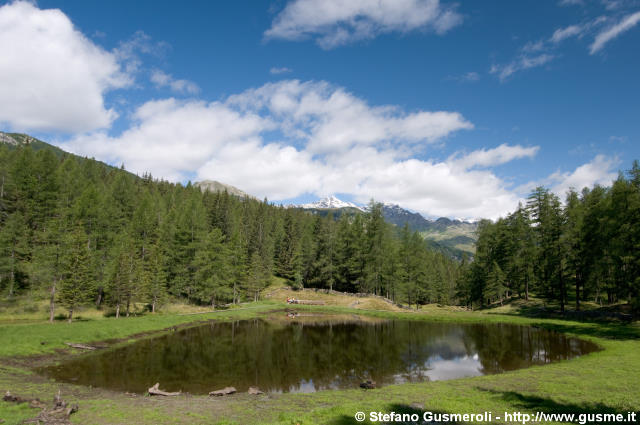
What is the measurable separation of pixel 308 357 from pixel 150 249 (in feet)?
168

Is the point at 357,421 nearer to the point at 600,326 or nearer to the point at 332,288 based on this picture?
the point at 600,326

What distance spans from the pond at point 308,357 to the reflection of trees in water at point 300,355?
8cm

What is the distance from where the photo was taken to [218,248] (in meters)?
74.2

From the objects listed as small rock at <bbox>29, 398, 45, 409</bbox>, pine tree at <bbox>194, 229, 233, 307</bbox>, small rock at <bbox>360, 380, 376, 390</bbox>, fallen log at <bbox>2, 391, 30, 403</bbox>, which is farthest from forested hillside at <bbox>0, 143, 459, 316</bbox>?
small rock at <bbox>360, 380, 376, 390</bbox>

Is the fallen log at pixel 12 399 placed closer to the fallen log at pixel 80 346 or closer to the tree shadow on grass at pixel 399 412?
the tree shadow on grass at pixel 399 412

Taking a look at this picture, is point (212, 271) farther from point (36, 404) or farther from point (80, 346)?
point (36, 404)

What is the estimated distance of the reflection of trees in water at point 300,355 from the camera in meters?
24.1

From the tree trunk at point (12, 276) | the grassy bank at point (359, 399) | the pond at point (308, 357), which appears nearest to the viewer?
the grassy bank at point (359, 399)

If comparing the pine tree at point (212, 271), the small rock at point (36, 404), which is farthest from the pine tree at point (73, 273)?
the small rock at point (36, 404)

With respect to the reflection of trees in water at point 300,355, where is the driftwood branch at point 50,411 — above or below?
above

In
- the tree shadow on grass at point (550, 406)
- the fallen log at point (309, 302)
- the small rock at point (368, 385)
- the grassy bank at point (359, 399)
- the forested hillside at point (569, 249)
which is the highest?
the forested hillside at point (569, 249)

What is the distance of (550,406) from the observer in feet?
47.3

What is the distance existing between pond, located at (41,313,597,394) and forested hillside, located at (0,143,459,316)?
53.6ft

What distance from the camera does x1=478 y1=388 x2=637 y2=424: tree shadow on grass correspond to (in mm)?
13484
